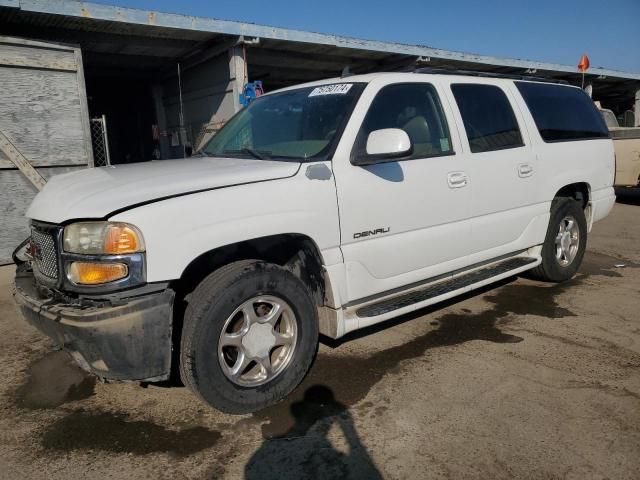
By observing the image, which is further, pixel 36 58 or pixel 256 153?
pixel 36 58

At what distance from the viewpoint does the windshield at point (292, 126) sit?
Result: 126 inches

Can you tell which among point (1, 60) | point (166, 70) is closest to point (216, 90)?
point (166, 70)

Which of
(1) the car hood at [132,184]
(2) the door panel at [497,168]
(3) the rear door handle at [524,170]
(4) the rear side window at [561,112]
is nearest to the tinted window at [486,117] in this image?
(2) the door panel at [497,168]

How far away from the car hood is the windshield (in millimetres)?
249

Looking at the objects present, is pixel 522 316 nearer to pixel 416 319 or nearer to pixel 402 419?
pixel 416 319

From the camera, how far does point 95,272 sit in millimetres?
2426

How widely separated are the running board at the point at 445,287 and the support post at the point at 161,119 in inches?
424

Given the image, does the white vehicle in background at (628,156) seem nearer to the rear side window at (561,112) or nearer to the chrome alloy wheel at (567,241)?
the rear side window at (561,112)

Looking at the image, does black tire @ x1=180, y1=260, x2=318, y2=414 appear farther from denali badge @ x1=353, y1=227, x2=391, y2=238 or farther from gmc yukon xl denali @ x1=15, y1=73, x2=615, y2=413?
denali badge @ x1=353, y1=227, x2=391, y2=238

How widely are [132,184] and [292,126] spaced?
4.33 ft

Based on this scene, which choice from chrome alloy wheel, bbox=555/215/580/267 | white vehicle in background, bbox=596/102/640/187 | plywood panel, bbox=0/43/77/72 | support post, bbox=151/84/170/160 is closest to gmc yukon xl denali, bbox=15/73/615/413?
chrome alloy wheel, bbox=555/215/580/267

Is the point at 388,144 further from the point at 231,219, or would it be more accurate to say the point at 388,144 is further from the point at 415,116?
the point at 231,219

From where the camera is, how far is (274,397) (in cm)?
287

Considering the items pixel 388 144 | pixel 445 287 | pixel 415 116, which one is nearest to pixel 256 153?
pixel 388 144
